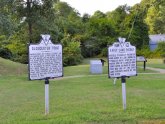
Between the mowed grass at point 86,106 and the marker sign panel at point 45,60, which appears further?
the marker sign panel at point 45,60

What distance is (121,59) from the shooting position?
1046cm

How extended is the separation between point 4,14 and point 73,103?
15.2 meters

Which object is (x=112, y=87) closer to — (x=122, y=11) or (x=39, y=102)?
→ (x=39, y=102)

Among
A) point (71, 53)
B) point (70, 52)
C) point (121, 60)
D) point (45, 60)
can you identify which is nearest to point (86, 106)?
point (121, 60)

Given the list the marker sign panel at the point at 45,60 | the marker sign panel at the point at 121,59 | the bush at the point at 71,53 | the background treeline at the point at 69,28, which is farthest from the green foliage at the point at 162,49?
the marker sign panel at the point at 45,60

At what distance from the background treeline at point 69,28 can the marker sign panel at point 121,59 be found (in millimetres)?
1989

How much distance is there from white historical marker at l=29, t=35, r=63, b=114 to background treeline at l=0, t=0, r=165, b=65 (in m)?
3.56

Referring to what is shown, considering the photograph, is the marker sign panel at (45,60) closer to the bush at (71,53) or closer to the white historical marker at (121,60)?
the white historical marker at (121,60)

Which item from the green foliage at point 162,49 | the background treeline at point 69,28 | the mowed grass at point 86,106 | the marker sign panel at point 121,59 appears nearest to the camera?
the mowed grass at point 86,106

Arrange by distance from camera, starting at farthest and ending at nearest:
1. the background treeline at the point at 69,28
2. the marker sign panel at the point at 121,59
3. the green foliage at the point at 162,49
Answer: the green foliage at the point at 162,49 → the background treeline at the point at 69,28 → the marker sign panel at the point at 121,59

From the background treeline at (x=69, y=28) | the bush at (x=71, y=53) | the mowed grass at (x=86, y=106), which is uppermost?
the background treeline at (x=69, y=28)

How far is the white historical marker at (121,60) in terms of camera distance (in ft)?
33.9

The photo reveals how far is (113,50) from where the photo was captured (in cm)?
1038

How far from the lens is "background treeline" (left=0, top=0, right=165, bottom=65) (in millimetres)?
26656
